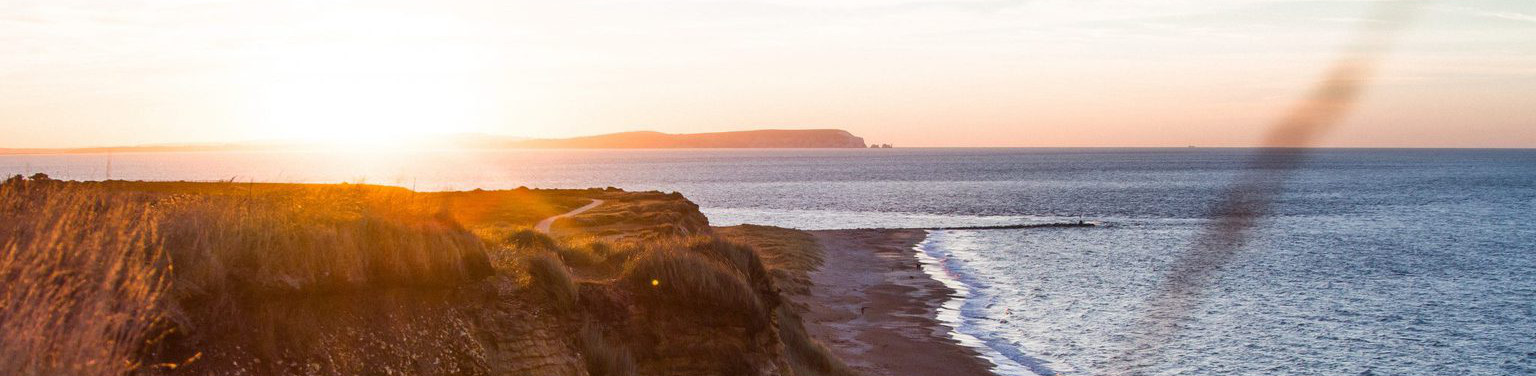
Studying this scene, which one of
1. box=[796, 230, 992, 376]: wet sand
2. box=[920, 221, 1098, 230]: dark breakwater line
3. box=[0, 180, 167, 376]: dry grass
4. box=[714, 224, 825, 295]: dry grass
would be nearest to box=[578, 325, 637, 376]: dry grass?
box=[0, 180, 167, 376]: dry grass

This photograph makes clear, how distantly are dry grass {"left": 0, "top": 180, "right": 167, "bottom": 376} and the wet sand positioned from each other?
16633 mm

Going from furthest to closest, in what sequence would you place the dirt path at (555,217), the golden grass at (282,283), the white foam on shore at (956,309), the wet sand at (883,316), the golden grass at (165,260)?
1. the dirt path at (555,217)
2. the white foam on shore at (956,309)
3. the wet sand at (883,316)
4. the golden grass at (282,283)
5. the golden grass at (165,260)

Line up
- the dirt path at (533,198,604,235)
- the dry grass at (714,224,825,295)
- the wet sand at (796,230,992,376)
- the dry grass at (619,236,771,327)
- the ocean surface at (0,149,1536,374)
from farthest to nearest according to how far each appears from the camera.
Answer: the dry grass at (714,224,825,295)
the dirt path at (533,198,604,235)
the ocean surface at (0,149,1536,374)
the wet sand at (796,230,992,376)
the dry grass at (619,236,771,327)

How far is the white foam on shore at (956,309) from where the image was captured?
82.0 feet

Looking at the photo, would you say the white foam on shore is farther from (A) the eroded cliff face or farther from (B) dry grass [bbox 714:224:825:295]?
(A) the eroded cliff face

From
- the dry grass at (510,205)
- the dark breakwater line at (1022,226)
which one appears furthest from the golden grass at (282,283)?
the dark breakwater line at (1022,226)

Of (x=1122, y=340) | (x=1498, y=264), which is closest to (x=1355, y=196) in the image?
(x=1498, y=264)

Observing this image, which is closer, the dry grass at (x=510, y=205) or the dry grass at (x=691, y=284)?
the dry grass at (x=691, y=284)

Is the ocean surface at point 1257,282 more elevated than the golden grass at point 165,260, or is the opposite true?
the golden grass at point 165,260

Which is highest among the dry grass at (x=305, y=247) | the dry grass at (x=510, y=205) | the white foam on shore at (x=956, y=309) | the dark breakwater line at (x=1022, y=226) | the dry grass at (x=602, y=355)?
the dry grass at (x=305, y=247)

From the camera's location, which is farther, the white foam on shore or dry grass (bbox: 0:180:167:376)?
the white foam on shore

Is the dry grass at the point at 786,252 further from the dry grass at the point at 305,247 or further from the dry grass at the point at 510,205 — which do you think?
the dry grass at the point at 305,247

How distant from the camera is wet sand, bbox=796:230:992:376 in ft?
81.5

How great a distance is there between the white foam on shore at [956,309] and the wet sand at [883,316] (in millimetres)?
309
